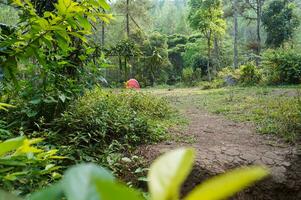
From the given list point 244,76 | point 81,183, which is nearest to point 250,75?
point 244,76

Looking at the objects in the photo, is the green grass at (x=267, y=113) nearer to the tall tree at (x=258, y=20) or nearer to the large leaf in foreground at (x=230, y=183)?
the large leaf in foreground at (x=230, y=183)

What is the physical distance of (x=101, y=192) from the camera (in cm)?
18

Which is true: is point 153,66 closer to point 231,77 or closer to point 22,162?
point 231,77

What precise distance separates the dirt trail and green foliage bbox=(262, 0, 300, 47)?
14932 millimetres

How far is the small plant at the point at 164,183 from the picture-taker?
19 cm

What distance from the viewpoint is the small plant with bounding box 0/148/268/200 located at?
0.19m

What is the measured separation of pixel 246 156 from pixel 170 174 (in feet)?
13.1

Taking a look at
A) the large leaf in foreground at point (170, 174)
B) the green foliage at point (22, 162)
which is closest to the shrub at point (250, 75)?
the green foliage at point (22, 162)

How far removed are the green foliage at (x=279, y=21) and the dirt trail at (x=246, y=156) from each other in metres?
14.9

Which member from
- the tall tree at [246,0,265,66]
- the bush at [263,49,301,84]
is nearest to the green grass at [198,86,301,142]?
the bush at [263,49,301,84]

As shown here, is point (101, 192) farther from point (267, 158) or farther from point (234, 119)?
point (234, 119)

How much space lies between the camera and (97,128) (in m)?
3.90

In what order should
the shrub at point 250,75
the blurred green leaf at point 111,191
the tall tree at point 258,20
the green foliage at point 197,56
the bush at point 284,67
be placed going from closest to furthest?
the blurred green leaf at point 111,191
the bush at point 284,67
the shrub at point 250,75
the tall tree at point 258,20
the green foliage at point 197,56

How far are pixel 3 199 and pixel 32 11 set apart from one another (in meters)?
1.29
